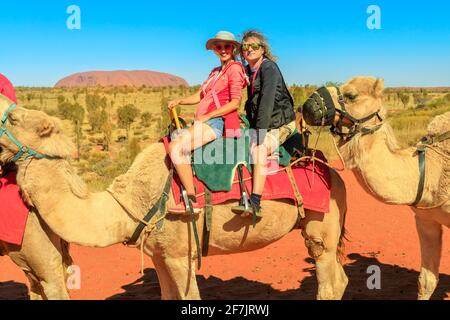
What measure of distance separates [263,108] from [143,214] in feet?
4.82

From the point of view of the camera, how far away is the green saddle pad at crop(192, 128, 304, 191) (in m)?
4.48

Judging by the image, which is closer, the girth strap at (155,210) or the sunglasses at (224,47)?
the girth strap at (155,210)

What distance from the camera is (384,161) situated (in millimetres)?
4449

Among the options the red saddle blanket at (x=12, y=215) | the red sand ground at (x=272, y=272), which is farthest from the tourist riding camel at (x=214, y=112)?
the red sand ground at (x=272, y=272)

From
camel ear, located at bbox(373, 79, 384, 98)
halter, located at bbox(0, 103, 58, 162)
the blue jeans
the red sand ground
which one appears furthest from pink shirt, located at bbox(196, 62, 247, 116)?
the red sand ground

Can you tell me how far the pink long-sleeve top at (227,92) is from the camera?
14.9 ft

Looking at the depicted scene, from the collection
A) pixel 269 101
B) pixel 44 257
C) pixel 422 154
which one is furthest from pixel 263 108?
pixel 44 257

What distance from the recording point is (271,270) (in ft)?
25.9

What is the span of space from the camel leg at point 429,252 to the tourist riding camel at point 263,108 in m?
2.01

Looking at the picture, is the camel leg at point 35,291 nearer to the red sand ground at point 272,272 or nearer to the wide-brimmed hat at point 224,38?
the red sand ground at point 272,272

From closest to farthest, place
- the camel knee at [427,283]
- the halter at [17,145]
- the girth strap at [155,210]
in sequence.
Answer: the halter at [17,145], the girth strap at [155,210], the camel knee at [427,283]

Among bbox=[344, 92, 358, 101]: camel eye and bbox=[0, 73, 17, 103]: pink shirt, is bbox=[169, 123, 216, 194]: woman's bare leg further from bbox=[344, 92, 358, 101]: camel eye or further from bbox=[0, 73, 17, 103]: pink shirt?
bbox=[0, 73, 17, 103]: pink shirt

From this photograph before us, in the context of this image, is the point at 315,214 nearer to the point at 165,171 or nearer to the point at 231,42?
the point at 165,171

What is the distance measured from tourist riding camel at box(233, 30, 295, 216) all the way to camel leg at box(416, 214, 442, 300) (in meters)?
2.01
